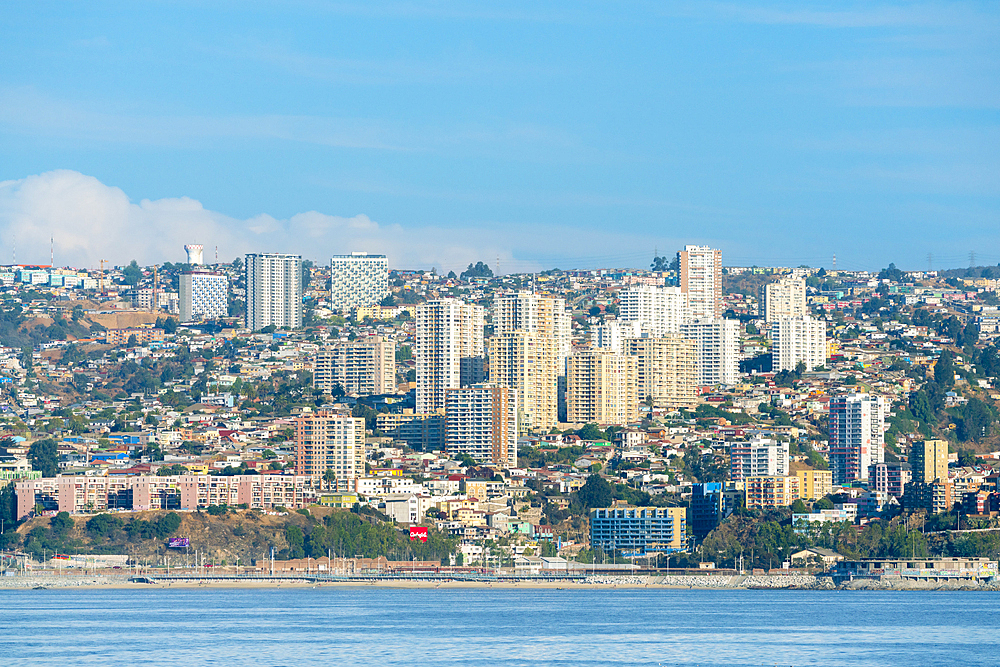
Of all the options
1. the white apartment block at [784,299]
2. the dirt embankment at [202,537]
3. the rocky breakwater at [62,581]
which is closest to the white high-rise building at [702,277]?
the white apartment block at [784,299]

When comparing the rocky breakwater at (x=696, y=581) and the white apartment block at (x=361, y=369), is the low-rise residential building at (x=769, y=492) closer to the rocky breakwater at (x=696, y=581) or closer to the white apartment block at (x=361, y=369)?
the rocky breakwater at (x=696, y=581)

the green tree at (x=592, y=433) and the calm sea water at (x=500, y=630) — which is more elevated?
the green tree at (x=592, y=433)

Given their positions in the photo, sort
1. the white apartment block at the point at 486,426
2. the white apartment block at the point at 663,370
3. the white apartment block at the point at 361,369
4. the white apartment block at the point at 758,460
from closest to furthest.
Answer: the white apartment block at the point at 758,460, the white apartment block at the point at 486,426, the white apartment block at the point at 663,370, the white apartment block at the point at 361,369

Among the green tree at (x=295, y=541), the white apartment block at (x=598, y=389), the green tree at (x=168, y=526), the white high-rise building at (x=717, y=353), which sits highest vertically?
the white high-rise building at (x=717, y=353)

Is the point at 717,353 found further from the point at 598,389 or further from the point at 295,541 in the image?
the point at 295,541

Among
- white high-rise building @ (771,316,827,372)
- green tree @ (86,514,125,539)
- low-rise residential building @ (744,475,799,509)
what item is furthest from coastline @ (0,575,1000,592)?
white high-rise building @ (771,316,827,372)

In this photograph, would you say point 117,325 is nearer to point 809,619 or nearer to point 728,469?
point 728,469
